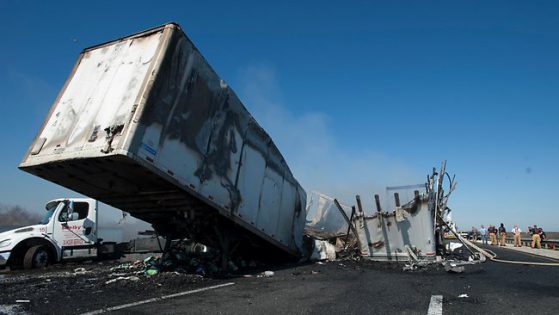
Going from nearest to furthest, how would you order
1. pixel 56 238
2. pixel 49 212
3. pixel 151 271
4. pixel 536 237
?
pixel 151 271, pixel 56 238, pixel 49 212, pixel 536 237

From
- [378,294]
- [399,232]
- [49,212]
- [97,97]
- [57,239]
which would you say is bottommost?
[378,294]

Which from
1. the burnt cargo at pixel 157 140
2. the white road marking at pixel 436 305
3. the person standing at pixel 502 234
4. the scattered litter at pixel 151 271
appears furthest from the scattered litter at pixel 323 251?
the person standing at pixel 502 234

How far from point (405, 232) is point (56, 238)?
394 inches

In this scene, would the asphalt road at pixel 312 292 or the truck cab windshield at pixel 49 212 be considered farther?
the truck cab windshield at pixel 49 212

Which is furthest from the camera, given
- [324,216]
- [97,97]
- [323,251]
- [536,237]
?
[536,237]

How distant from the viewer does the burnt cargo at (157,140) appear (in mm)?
5941

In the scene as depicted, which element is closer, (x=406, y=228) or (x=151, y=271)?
(x=151, y=271)

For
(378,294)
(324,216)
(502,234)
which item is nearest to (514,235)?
(502,234)

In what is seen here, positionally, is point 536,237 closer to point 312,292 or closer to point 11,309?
point 312,292

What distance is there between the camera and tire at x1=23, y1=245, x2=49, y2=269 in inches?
423

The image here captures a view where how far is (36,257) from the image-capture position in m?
10.9

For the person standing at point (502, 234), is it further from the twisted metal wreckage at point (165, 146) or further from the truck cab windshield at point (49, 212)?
the truck cab windshield at point (49, 212)

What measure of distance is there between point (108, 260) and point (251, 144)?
7.99 metres

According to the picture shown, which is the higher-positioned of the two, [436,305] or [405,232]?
[405,232]
